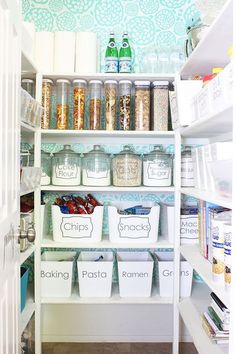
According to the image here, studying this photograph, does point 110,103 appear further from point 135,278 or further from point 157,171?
point 135,278

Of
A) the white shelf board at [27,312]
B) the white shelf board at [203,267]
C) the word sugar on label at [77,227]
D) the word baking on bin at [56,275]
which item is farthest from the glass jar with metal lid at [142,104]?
the white shelf board at [27,312]

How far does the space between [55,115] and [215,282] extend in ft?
5.13

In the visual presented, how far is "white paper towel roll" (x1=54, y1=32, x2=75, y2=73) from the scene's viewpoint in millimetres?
2260

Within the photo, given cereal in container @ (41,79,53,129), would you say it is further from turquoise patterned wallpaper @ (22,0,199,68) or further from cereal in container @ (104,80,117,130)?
turquoise patterned wallpaper @ (22,0,199,68)

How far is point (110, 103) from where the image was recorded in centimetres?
221

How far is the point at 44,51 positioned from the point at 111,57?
0.42 m

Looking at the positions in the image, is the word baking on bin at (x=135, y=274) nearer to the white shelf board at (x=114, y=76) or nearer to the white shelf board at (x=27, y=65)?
the white shelf board at (x=114, y=76)

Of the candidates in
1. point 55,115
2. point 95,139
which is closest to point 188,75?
point 95,139

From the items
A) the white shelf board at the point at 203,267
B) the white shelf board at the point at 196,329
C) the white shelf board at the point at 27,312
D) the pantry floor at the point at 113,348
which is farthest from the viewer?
the pantry floor at the point at 113,348

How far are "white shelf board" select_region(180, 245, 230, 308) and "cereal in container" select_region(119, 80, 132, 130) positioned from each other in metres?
0.82

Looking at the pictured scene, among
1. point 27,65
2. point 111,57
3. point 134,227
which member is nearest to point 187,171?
point 134,227

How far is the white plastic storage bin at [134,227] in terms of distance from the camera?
221 centimetres

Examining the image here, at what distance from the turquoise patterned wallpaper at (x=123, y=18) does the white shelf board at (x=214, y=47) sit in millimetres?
539

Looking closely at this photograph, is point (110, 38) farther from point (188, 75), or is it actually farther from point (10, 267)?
point (10, 267)
